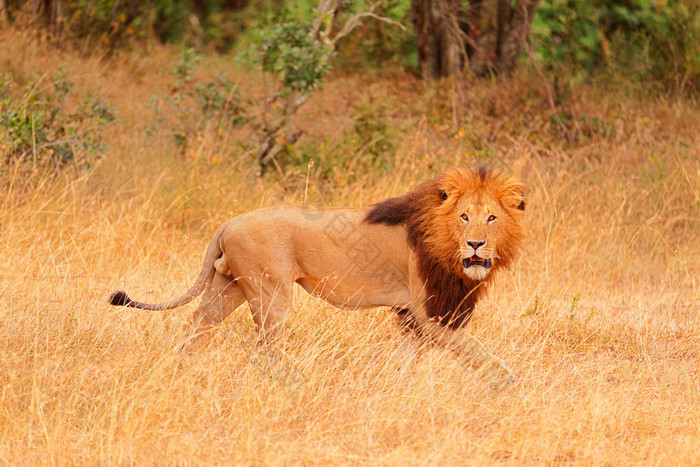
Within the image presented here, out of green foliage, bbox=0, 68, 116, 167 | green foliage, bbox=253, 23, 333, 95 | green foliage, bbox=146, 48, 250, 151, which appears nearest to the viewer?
green foliage, bbox=0, 68, 116, 167

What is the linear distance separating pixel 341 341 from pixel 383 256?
485mm

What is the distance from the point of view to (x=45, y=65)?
9945mm

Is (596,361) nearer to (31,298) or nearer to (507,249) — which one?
(507,249)

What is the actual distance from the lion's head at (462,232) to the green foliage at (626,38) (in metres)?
7.54

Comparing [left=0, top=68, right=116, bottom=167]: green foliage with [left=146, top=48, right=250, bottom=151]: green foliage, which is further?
[left=146, top=48, right=250, bottom=151]: green foliage

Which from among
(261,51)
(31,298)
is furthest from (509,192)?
(261,51)

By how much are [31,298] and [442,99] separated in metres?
7.01

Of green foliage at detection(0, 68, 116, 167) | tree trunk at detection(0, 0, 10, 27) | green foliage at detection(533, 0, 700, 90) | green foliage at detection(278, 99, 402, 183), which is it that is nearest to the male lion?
green foliage at detection(0, 68, 116, 167)

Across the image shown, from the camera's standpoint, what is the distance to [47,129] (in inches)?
291

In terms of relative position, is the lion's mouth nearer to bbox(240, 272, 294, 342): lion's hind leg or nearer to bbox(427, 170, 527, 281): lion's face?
bbox(427, 170, 527, 281): lion's face

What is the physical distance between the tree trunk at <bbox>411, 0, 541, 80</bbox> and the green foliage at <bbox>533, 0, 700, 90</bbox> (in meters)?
1.09

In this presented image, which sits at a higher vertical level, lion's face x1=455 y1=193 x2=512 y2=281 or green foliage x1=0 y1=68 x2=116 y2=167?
lion's face x1=455 y1=193 x2=512 y2=281

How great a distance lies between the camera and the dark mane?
157 inches

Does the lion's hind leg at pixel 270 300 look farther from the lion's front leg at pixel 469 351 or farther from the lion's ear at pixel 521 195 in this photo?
the lion's ear at pixel 521 195
